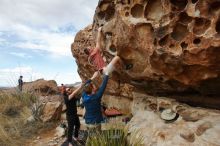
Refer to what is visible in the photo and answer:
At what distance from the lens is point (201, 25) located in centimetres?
611

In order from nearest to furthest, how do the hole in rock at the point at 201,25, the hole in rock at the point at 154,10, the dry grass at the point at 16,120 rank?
1. the hole in rock at the point at 201,25
2. the hole in rock at the point at 154,10
3. the dry grass at the point at 16,120

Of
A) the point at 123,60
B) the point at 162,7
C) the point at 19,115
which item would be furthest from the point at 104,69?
the point at 19,115

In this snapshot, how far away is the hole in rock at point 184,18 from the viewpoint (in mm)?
6277

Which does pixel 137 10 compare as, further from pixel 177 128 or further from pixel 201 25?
pixel 177 128

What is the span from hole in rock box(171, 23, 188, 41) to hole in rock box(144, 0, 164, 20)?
411 mm

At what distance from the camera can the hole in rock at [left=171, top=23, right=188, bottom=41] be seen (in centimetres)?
638

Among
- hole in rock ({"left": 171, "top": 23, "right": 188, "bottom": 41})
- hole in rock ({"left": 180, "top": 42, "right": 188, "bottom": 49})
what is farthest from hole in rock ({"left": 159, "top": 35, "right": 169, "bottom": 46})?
hole in rock ({"left": 180, "top": 42, "right": 188, "bottom": 49})

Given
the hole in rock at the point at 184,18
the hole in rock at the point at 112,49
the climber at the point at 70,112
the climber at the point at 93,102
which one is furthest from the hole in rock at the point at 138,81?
the hole in rock at the point at 184,18

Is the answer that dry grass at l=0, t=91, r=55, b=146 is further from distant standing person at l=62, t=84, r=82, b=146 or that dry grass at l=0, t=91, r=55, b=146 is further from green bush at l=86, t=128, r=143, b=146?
green bush at l=86, t=128, r=143, b=146

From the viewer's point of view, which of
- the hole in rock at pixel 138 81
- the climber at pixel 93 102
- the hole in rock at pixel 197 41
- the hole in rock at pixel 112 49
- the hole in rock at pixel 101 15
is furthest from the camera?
the hole in rock at pixel 101 15

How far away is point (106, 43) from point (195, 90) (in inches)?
83.6

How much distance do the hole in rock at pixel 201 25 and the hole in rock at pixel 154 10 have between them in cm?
76

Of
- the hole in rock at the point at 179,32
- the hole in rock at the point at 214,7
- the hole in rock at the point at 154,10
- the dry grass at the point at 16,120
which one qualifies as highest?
the hole in rock at the point at 154,10

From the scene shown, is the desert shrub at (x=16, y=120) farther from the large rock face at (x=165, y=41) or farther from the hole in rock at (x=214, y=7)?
the hole in rock at (x=214, y=7)
